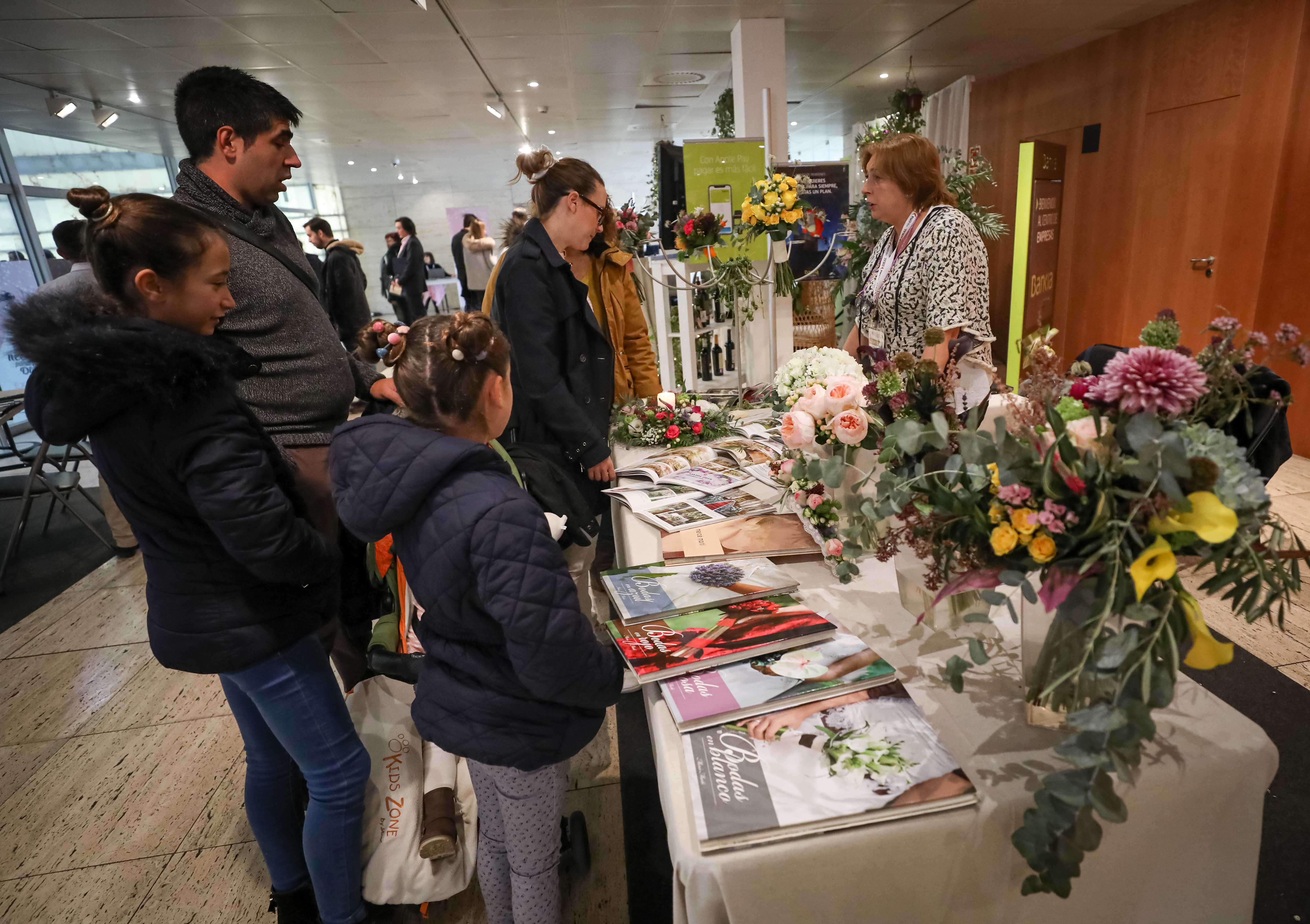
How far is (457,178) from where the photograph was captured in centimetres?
1248

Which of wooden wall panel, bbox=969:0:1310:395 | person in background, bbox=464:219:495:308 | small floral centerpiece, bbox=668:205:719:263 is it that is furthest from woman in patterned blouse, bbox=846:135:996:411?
person in background, bbox=464:219:495:308

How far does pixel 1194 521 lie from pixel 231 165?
64.2 inches

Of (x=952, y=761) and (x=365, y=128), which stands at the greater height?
(x=365, y=128)

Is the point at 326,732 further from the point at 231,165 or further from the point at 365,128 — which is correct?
the point at 365,128

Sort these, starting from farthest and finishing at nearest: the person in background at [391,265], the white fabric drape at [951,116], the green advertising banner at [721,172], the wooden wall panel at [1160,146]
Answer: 1. the person in background at [391,265]
2. the white fabric drape at [951,116]
3. the wooden wall panel at [1160,146]
4. the green advertising banner at [721,172]

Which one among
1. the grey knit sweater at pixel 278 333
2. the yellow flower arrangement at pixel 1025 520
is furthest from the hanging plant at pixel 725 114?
the yellow flower arrangement at pixel 1025 520

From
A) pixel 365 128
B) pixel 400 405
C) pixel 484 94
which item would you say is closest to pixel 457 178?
pixel 365 128

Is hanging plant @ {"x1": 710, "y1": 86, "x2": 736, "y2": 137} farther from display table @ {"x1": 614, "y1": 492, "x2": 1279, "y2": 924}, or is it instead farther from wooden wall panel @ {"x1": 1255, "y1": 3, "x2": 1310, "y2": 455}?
display table @ {"x1": 614, "y1": 492, "x2": 1279, "y2": 924}

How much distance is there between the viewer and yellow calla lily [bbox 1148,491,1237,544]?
65 cm

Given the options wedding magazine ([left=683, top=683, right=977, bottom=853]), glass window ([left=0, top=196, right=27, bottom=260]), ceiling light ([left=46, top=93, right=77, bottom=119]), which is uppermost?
ceiling light ([left=46, top=93, right=77, bottom=119])

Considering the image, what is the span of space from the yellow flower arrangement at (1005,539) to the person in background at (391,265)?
812 cm

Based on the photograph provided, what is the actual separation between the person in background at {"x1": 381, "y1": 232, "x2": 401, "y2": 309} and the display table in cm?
801

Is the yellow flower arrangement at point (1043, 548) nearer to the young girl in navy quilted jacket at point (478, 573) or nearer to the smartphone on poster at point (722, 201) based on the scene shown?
the young girl in navy quilted jacket at point (478, 573)

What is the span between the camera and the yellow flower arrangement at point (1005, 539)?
2.43ft
